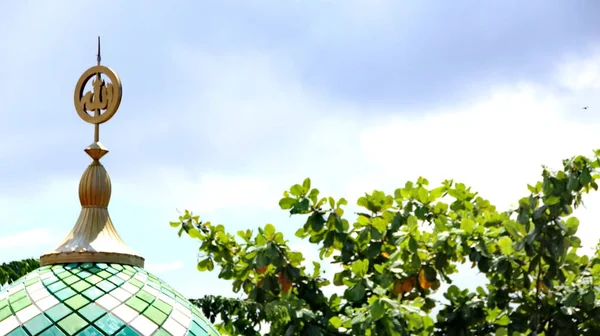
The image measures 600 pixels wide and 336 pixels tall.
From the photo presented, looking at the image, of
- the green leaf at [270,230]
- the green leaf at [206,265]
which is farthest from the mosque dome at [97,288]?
the green leaf at [270,230]

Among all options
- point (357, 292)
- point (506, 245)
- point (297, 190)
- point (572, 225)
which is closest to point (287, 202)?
point (297, 190)

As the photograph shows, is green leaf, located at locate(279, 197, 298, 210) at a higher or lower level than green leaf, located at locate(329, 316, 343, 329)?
higher

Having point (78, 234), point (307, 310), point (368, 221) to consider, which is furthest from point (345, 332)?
point (78, 234)

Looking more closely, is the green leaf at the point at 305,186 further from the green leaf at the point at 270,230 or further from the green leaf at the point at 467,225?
the green leaf at the point at 467,225

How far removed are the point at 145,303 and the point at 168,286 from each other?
568 millimetres

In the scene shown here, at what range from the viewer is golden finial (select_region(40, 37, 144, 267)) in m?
7.16

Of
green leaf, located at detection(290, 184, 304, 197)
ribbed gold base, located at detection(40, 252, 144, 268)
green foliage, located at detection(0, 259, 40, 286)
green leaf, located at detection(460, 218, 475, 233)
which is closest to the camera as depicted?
green leaf, located at detection(460, 218, 475, 233)

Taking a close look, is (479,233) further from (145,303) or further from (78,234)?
(78,234)

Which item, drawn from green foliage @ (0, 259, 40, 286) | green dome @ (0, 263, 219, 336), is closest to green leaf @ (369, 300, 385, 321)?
green dome @ (0, 263, 219, 336)

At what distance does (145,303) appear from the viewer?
690 centimetres

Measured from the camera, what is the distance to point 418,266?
21.7 ft

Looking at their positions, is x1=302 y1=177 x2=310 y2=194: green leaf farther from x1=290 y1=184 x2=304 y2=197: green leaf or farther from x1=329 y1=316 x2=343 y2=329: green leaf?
x1=329 y1=316 x2=343 y2=329: green leaf

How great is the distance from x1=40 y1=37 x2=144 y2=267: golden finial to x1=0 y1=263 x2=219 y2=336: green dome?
8 cm

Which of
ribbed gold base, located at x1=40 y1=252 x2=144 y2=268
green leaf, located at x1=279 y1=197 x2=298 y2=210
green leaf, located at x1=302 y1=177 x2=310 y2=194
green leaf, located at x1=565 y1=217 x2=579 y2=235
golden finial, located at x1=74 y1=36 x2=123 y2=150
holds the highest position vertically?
golden finial, located at x1=74 y1=36 x2=123 y2=150
